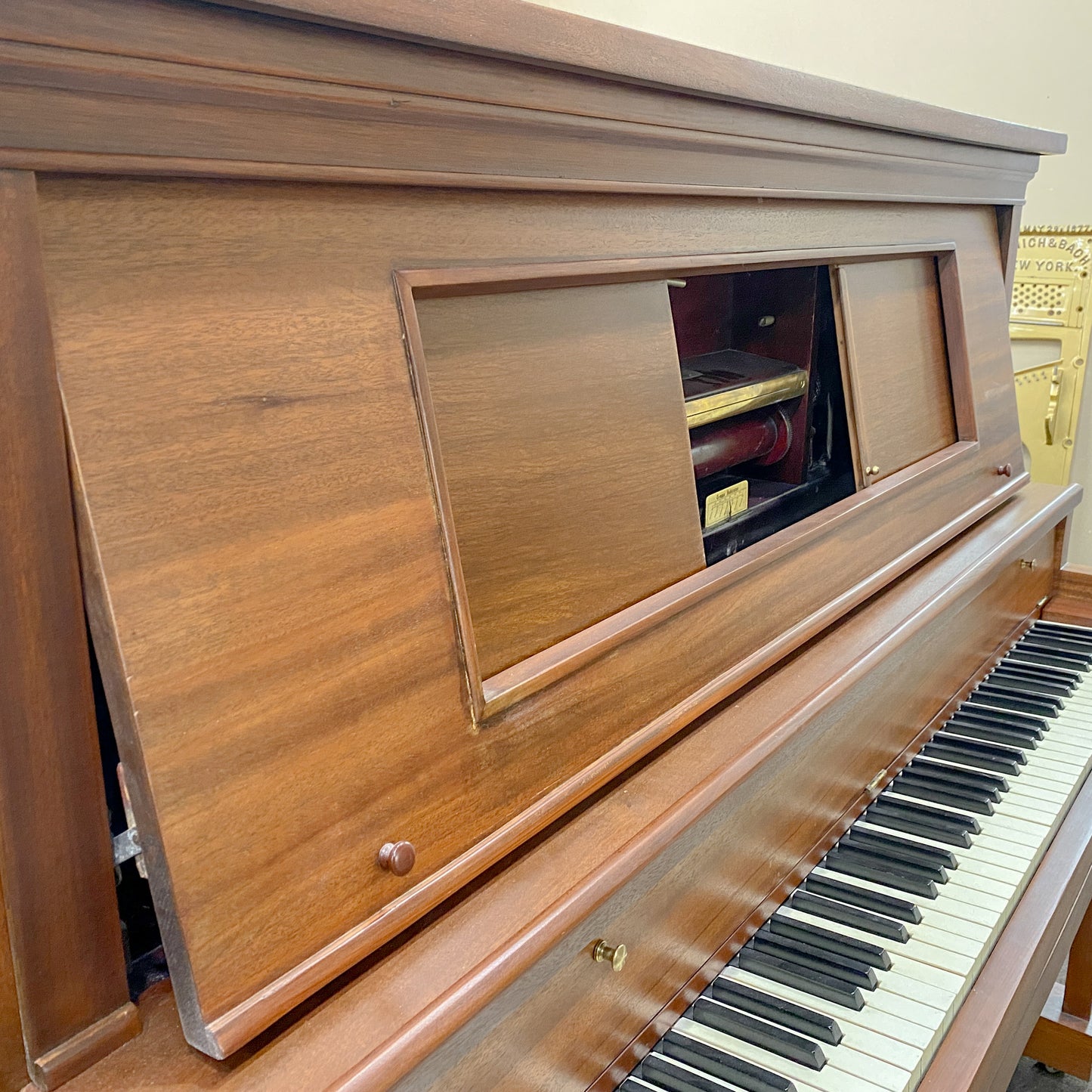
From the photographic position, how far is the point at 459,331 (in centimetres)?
94

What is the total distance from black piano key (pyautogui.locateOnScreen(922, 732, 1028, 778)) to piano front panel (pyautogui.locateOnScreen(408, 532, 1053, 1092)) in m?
0.04

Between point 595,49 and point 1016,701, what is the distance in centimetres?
153

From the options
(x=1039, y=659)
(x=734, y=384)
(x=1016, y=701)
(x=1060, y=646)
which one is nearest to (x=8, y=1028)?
(x=734, y=384)

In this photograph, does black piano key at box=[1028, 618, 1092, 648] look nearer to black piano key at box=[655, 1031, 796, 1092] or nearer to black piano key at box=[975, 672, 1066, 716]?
black piano key at box=[975, 672, 1066, 716]

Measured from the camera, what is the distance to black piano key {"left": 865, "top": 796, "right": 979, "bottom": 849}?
1493 mm

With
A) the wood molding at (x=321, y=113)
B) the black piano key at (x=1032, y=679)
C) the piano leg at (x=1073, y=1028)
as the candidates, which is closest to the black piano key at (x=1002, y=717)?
the black piano key at (x=1032, y=679)

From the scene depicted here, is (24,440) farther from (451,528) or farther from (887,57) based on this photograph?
(887,57)

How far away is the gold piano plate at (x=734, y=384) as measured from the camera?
1.45 meters

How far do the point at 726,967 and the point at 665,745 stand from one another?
0.29m

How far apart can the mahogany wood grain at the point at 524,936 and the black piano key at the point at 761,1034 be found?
0.16 feet

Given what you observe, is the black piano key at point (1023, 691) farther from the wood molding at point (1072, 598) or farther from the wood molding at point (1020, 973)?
the wood molding at point (1072, 598)

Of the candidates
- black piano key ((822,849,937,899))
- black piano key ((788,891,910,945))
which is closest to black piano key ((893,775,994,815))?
black piano key ((822,849,937,899))

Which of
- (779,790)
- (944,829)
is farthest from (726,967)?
(944,829)

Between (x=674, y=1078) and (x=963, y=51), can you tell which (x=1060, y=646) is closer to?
(x=674, y=1078)
